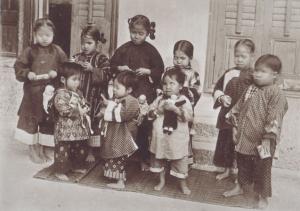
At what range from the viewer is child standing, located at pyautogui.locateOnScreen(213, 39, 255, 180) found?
2.84 m

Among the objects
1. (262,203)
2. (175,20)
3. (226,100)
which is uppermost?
(175,20)

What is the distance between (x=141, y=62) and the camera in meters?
3.09

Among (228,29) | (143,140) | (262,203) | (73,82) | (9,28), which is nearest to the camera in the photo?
(262,203)

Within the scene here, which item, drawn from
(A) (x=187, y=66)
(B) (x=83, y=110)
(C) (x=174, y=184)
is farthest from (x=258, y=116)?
(B) (x=83, y=110)

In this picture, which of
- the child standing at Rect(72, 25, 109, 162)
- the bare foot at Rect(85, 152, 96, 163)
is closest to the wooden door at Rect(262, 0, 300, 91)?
the child standing at Rect(72, 25, 109, 162)

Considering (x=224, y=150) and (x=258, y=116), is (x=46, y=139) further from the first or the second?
(x=258, y=116)

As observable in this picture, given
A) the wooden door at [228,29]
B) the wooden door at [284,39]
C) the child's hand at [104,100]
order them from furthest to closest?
the wooden door at [228,29], the wooden door at [284,39], the child's hand at [104,100]

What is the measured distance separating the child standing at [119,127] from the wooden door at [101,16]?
1.09 m

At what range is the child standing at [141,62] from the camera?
3.07m

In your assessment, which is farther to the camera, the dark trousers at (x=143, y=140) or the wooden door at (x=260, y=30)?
the wooden door at (x=260, y=30)

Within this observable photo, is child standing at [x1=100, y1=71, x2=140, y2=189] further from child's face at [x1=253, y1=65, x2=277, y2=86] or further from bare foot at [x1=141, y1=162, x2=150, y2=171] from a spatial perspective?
child's face at [x1=253, y1=65, x2=277, y2=86]

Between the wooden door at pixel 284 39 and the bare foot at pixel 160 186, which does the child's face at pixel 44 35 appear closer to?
the bare foot at pixel 160 186

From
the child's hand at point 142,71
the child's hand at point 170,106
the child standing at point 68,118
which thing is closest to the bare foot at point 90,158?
the child standing at point 68,118

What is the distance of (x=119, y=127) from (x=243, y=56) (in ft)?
2.75
